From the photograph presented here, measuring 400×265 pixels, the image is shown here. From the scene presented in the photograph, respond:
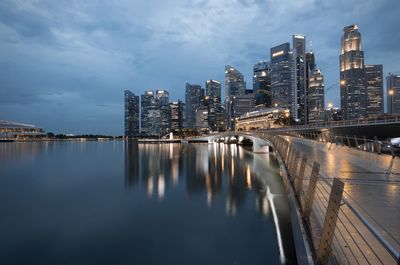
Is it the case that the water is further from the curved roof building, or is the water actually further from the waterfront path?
the curved roof building

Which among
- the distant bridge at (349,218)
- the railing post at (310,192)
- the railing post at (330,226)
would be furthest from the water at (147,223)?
the railing post at (330,226)

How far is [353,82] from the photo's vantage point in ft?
506

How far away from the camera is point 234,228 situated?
15.2 m

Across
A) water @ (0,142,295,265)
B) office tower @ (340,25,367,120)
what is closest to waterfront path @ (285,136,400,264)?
water @ (0,142,295,265)

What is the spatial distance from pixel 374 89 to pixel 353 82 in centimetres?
2244

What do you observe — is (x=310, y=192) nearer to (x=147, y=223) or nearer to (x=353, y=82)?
(x=147, y=223)

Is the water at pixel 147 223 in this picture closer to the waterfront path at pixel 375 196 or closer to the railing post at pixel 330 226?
the waterfront path at pixel 375 196

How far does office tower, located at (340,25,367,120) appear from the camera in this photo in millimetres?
155125

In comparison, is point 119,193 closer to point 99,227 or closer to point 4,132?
point 99,227

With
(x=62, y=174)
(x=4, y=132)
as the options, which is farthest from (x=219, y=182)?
(x=4, y=132)

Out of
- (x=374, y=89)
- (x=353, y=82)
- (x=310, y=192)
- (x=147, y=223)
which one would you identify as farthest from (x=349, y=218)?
(x=374, y=89)

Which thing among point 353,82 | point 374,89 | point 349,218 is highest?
point 353,82

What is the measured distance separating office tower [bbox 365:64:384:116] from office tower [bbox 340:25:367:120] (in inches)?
166

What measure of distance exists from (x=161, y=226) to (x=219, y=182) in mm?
14697
